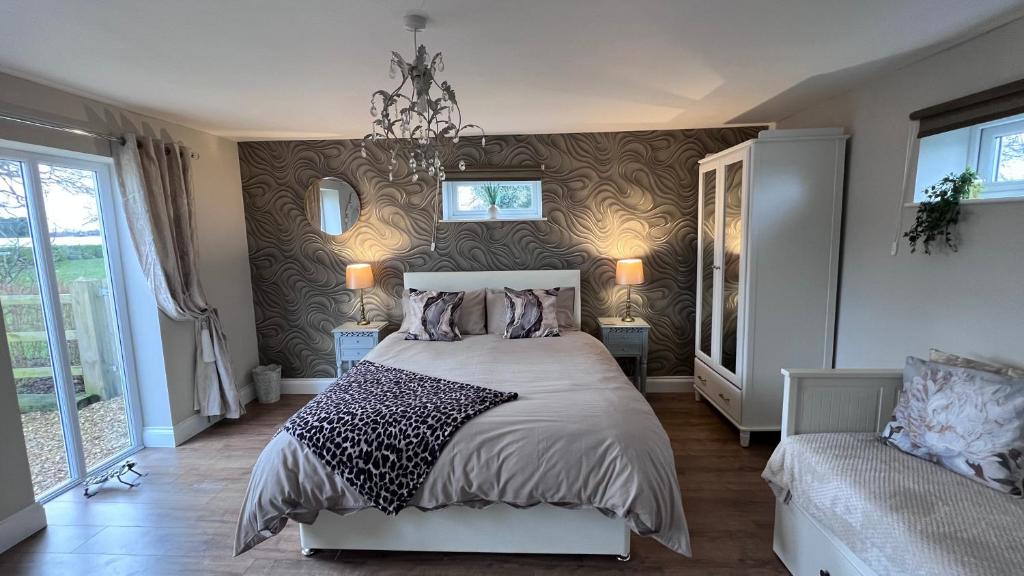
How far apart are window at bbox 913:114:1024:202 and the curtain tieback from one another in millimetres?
4536

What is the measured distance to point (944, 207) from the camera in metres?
2.08

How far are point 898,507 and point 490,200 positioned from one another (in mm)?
3360

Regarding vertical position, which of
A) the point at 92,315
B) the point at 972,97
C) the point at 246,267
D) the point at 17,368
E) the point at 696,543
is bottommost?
the point at 696,543

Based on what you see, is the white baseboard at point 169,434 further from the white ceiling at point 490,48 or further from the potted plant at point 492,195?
the potted plant at point 492,195

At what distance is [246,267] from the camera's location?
412cm

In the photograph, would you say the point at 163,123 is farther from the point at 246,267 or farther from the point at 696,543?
the point at 696,543

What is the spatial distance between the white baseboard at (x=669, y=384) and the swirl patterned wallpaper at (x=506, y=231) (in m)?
0.07

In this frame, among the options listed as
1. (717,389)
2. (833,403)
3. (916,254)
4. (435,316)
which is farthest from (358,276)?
(916,254)

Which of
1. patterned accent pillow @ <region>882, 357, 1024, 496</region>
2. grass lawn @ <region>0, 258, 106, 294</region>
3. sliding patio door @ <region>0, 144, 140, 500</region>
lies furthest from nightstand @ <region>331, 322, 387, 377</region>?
patterned accent pillow @ <region>882, 357, 1024, 496</region>

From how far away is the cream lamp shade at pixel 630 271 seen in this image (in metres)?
3.77

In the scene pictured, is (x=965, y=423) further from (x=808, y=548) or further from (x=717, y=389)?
(x=717, y=389)

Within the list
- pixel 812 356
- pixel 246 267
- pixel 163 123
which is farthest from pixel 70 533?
pixel 812 356

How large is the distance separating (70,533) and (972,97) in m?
4.74

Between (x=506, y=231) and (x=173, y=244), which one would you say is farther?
(x=506, y=231)
